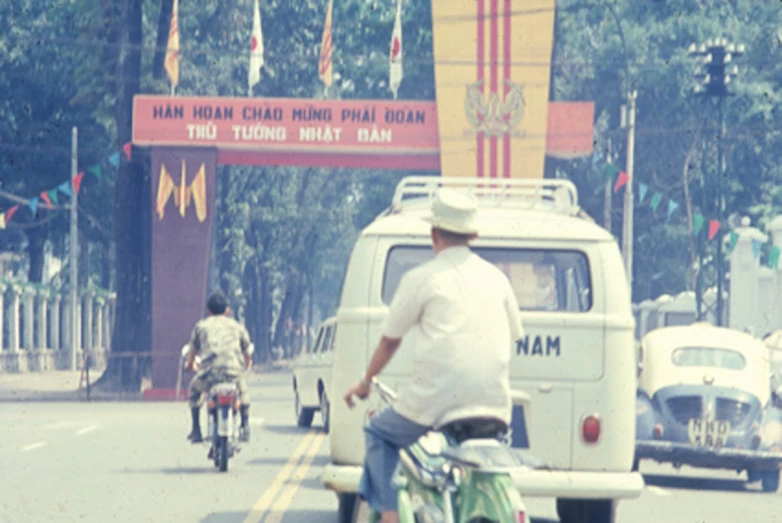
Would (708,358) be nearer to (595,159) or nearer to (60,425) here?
(60,425)

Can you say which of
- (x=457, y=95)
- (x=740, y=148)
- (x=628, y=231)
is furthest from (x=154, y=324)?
(x=740, y=148)

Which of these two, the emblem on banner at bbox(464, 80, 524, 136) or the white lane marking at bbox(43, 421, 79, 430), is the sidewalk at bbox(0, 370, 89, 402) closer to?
the white lane marking at bbox(43, 421, 79, 430)

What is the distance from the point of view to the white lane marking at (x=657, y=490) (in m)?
16.3

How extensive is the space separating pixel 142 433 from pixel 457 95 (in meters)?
16.6

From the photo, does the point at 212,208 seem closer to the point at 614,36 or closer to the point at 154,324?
the point at 154,324

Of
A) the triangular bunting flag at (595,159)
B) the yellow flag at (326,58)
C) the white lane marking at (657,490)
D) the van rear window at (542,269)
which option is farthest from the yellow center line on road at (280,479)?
the triangular bunting flag at (595,159)

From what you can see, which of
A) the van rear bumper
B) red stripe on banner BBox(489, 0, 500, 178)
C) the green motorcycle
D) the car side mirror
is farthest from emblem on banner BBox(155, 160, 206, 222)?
the green motorcycle

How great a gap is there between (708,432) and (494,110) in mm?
21741

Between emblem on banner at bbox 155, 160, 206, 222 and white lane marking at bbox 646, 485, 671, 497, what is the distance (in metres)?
21.6

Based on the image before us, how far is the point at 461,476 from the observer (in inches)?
289

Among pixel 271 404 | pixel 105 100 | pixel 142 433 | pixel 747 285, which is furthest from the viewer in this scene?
pixel 747 285

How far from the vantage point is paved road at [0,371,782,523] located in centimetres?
1332

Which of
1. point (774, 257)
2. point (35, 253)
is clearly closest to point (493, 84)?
point (774, 257)

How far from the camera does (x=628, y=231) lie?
4472 cm
